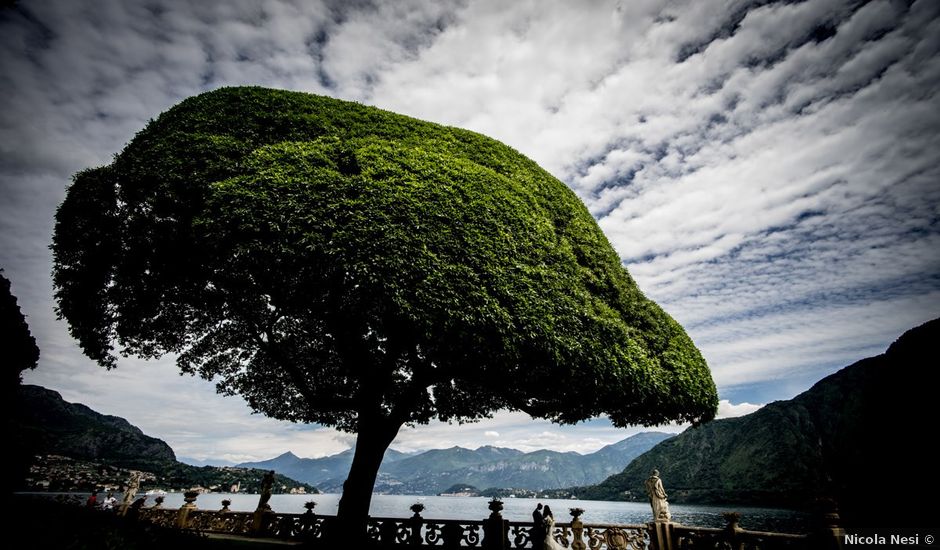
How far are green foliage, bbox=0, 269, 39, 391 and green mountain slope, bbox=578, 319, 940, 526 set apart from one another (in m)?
29.9

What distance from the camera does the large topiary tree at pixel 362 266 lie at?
7.89 metres

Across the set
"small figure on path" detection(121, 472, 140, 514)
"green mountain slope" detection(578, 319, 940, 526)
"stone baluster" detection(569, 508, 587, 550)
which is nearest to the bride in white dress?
"stone baluster" detection(569, 508, 587, 550)

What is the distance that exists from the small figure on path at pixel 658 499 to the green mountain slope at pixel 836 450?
4.35m

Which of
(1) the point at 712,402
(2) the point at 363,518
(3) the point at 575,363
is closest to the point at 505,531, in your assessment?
(2) the point at 363,518

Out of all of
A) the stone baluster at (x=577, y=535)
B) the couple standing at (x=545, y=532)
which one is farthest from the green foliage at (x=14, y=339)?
the stone baluster at (x=577, y=535)

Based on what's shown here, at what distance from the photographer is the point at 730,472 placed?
420 feet

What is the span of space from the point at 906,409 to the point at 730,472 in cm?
6486

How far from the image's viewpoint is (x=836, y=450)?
313 ft

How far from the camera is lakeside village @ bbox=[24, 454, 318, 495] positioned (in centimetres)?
6869

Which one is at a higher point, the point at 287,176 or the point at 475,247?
the point at 287,176

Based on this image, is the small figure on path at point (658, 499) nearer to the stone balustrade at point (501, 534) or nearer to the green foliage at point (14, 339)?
the stone balustrade at point (501, 534)

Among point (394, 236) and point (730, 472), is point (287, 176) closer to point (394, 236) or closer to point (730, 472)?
point (394, 236)

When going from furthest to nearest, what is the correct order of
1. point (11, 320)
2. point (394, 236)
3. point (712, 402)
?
point (11, 320), point (712, 402), point (394, 236)

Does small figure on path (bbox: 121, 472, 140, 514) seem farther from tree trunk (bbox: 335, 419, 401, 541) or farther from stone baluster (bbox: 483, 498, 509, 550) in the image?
stone baluster (bbox: 483, 498, 509, 550)
